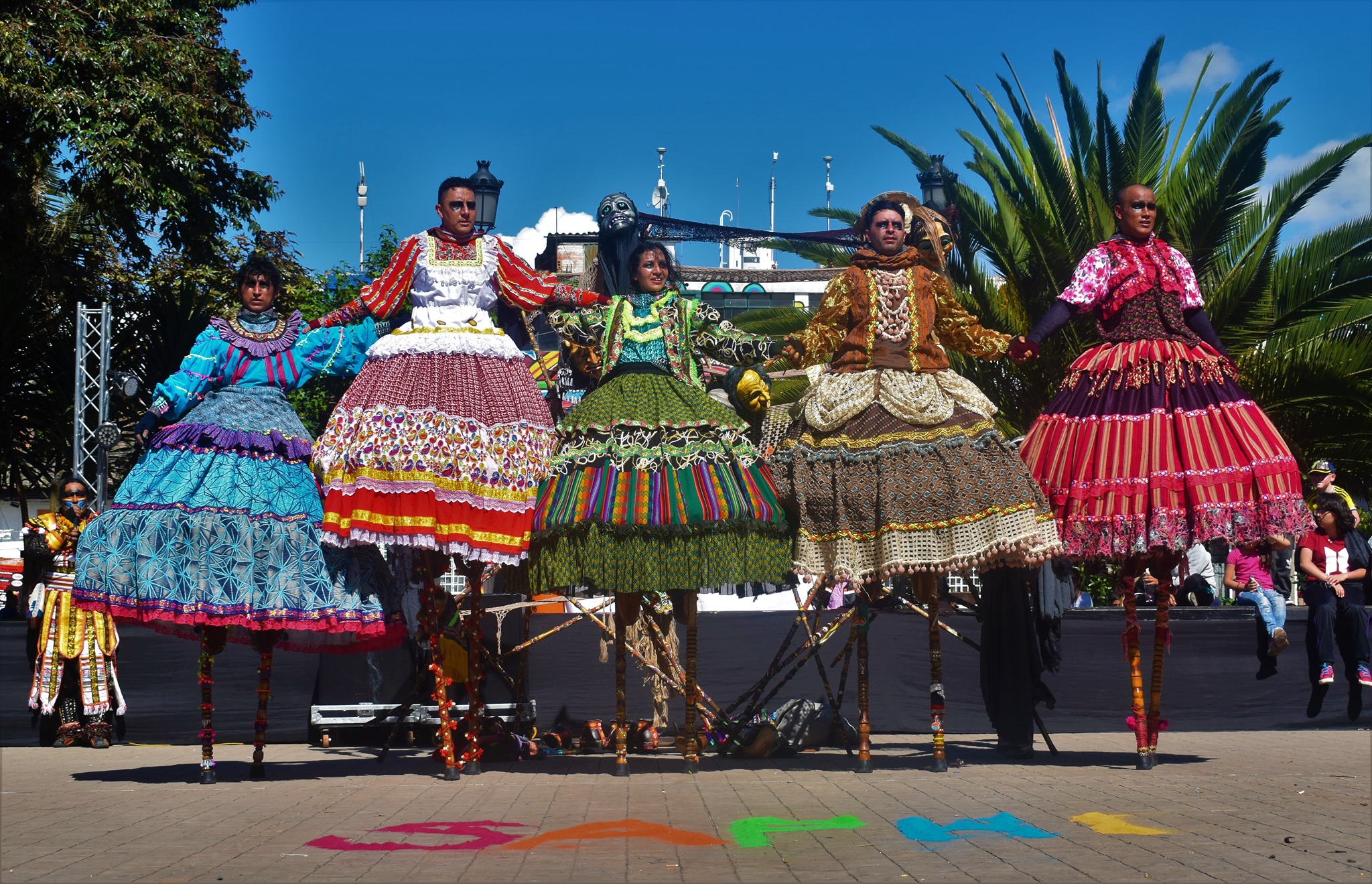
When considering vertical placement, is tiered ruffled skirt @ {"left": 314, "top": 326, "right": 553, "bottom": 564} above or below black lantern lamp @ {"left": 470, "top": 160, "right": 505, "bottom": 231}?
below

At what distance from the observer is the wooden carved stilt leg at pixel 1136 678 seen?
758cm

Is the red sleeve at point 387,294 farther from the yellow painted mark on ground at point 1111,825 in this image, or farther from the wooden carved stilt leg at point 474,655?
the yellow painted mark on ground at point 1111,825

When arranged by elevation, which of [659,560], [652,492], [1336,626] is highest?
[652,492]

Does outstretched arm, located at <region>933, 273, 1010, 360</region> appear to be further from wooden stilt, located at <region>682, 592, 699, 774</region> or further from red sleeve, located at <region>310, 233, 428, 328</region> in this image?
red sleeve, located at <region>310, 233, 428, 328</region>

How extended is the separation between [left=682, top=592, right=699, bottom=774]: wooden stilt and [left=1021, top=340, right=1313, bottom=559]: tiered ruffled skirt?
2124mm

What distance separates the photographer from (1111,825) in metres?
5.65

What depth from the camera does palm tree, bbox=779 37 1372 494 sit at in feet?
44.3

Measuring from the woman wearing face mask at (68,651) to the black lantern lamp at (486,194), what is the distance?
443 centimetres

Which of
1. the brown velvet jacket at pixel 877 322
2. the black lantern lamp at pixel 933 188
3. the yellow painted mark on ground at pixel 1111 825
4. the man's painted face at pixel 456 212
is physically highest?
the black lantern lamp at pixel 933 188

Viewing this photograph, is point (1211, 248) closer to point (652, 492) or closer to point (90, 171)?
point (652, 492)

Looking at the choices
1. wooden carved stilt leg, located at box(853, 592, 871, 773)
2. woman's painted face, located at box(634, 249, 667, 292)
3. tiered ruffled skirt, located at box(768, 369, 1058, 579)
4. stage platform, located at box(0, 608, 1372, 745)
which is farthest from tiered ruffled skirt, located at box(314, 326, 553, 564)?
stage platform, located at box(0, 608, 1372, 745)

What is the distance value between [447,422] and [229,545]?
1.33 m

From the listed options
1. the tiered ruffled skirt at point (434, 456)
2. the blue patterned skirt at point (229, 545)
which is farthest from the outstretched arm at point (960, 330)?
the blue patterned skirt at point (229, 545)

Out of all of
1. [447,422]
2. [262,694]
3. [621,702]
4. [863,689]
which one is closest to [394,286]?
[447,422]
